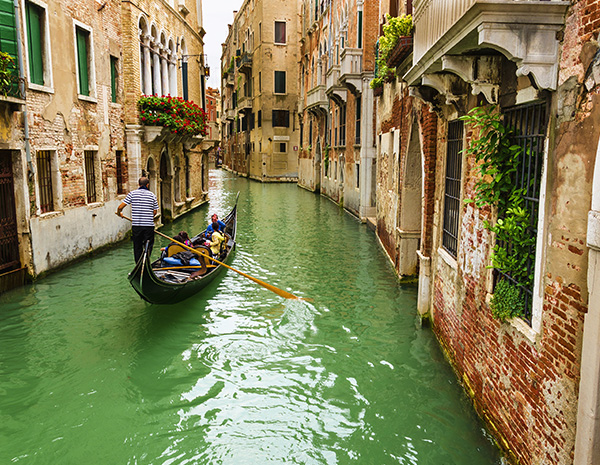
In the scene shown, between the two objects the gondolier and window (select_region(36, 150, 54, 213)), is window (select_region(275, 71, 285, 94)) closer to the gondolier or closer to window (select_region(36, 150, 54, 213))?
window (select_region(36, 150, 54, 213))

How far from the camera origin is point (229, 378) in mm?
4969

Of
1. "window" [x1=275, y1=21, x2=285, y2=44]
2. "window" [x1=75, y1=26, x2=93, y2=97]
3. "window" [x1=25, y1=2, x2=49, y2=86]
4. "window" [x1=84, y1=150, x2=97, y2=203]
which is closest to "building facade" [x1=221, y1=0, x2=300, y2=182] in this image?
"window" [x1=275, y1=21, x2=285, y2=44]

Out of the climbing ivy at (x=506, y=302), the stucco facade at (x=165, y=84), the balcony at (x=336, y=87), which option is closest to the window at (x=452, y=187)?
the climbing ivy at (x=506, y=302)

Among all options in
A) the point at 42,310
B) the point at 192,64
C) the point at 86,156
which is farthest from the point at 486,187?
the point at 192,64

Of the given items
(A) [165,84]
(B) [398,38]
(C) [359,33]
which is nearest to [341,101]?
(C) [359,33]

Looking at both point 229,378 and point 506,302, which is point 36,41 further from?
point 506,302

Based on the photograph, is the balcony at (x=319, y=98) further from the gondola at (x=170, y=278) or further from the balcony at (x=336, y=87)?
the gondola at (x=170, y=278)

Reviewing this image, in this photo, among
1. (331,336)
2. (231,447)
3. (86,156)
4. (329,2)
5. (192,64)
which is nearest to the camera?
(231,447)

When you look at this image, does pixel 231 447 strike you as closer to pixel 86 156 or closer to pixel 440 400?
pixel 440 400

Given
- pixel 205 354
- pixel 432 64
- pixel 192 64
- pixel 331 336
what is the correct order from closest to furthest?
pixel 432 64
pixel 205 354
pixel 331 336
pixel 192 64

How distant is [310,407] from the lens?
4449 millimetres

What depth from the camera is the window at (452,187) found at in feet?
Answer: 16.8

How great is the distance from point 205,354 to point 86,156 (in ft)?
19.7

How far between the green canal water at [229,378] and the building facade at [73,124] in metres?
1.01
